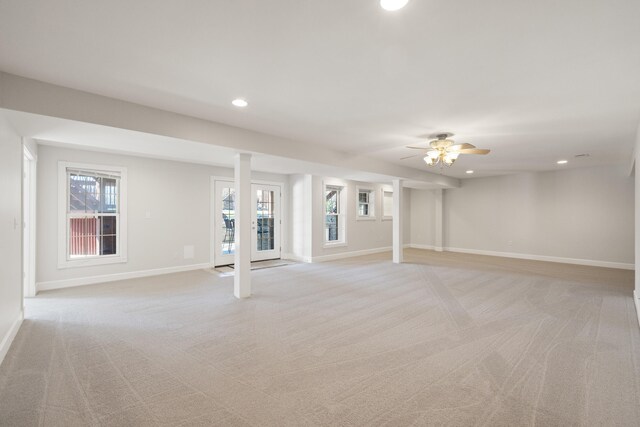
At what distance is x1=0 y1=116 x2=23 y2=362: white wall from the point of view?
2.65 metres

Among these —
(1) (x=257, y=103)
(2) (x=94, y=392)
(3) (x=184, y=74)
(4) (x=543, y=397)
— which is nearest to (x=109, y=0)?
(3) (x=184, y=74)

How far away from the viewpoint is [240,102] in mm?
3121

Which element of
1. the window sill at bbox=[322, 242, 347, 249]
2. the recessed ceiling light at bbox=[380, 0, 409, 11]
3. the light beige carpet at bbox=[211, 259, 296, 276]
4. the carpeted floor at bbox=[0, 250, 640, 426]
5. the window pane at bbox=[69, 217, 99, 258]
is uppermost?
the recessed ceiling light at bbox=[380, 0, 409, 11]

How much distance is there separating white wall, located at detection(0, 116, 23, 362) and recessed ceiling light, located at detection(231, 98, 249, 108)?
6.63 ft

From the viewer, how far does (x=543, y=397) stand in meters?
2.07

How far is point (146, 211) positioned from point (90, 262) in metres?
1.23

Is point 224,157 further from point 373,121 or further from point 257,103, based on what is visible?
point 373,121

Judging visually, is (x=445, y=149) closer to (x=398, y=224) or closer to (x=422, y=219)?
(x=398, y=224)

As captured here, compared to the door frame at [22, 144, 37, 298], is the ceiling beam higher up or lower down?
higher up

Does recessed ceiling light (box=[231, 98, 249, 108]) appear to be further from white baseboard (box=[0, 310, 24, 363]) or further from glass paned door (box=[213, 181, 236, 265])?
glass paned door (box=[213, 181, 236, 265])

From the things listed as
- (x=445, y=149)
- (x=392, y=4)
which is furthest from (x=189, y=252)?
(x=392, y=4)

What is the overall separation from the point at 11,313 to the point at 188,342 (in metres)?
1.78

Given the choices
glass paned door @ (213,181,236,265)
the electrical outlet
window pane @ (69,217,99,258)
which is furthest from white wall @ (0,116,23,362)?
glass paned door @ (213,181,236,265)

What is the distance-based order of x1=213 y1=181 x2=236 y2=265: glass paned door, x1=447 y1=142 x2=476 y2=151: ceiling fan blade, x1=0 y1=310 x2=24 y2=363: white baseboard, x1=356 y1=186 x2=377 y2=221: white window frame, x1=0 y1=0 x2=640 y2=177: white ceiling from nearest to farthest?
x1=0 y1=0 x2=640 y2=177: white ceiling, x1=0 y1=310 x2=24 y2=363: white baseboard, x1=447 y1=142 x2=476 y2=151: ceiling fan blade, x1=213 y1=181 x2=236 y2=265: glass paned door, x1=356 y1=186 x2=377 y2=221: white window frame
